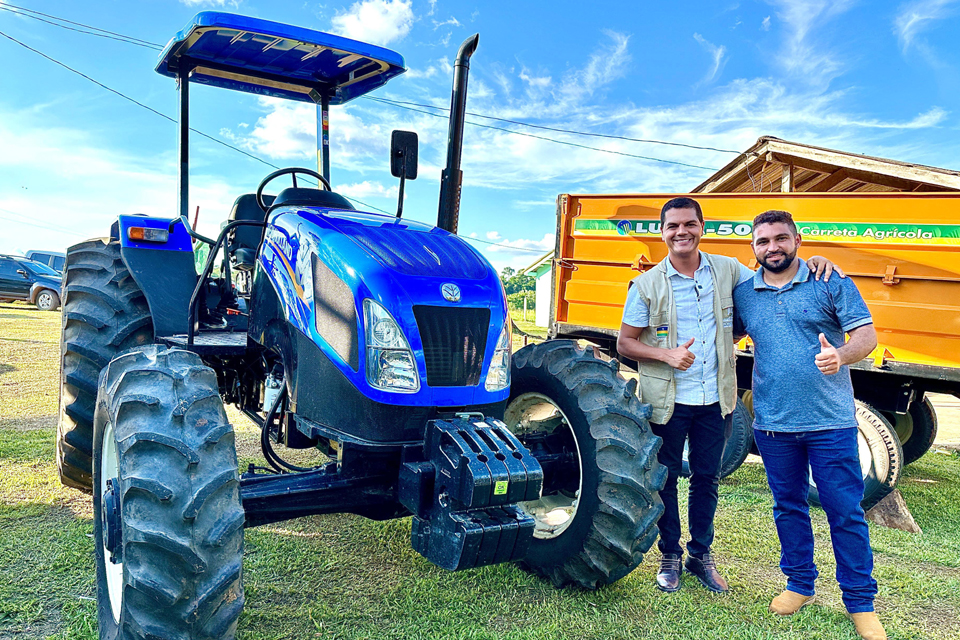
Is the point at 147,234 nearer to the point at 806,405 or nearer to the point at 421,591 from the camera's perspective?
the point at 421,591

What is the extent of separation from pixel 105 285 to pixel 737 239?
476 cm

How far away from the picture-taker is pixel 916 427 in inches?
239

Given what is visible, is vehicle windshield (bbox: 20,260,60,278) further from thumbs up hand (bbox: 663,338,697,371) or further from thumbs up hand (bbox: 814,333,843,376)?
thumbs up hand (bbox: 814,333,843,376)

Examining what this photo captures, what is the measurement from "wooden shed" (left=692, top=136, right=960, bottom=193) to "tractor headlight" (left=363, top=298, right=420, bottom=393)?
18.2ft

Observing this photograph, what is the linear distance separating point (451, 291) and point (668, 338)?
1288 mm

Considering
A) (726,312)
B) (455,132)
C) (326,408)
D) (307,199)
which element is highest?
(455,132)

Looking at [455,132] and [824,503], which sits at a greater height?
[455,132]

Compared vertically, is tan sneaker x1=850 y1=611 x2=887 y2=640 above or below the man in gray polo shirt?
below

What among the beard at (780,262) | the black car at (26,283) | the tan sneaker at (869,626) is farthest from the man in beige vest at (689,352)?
the black car at (26,283)

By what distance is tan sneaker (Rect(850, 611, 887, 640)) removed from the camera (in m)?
2.94

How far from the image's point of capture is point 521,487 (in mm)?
2322

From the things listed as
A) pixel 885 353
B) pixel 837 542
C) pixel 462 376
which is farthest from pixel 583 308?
pixel 462 376

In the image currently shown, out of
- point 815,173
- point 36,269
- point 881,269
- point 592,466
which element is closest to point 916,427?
point 881,269

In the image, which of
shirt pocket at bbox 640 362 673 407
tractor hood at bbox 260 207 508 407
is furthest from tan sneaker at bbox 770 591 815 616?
tractor hood at bbox 260 207 508 407
